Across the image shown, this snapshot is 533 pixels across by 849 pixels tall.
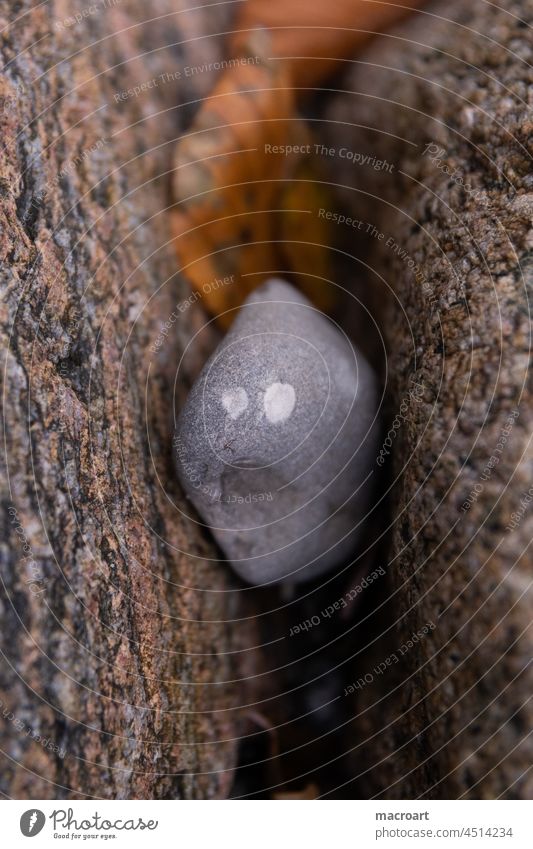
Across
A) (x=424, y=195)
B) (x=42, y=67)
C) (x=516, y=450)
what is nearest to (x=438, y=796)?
(x=516, y=450)

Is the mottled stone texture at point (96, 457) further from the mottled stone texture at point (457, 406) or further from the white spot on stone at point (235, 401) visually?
the mottled stone texture at point (457, 406)
